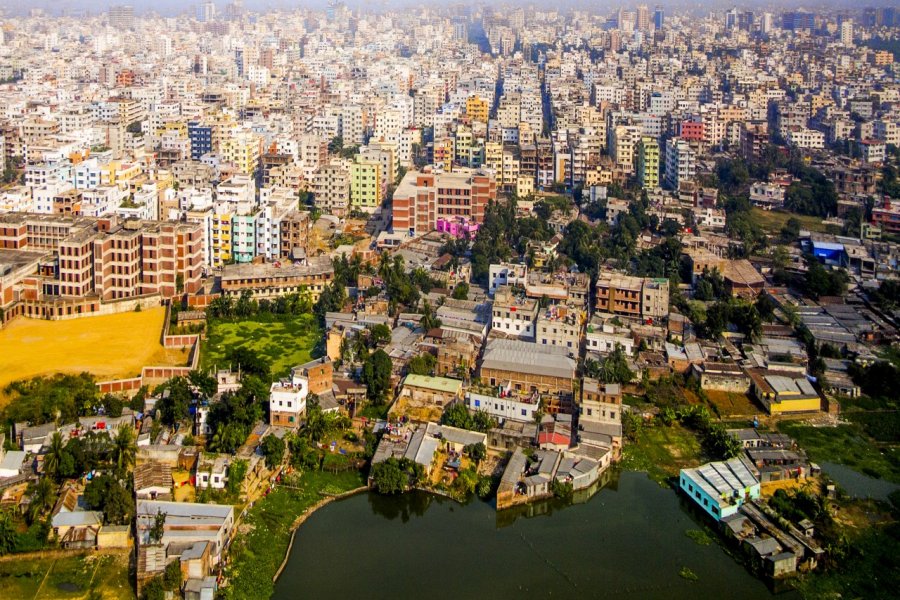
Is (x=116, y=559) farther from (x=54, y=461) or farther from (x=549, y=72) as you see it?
(x=549, y=72)


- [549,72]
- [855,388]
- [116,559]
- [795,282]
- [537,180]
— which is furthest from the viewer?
[549,72]

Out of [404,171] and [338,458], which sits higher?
[404,171]

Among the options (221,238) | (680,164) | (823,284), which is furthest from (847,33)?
(221,238)

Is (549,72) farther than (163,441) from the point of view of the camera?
Yes

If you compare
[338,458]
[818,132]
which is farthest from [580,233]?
[818,132]

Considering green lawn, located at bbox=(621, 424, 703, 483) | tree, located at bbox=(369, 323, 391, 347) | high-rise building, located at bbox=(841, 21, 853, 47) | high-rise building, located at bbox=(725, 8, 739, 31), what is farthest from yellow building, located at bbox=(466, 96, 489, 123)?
high-rise building, located at bbox=(725, 8, 739, 31)

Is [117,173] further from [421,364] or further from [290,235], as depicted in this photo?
[421,364]

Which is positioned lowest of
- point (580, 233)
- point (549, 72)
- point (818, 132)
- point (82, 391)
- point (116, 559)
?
point (116, 559)

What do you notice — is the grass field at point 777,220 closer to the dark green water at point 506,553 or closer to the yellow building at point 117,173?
the dark green water at point 506,553
